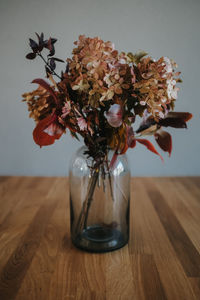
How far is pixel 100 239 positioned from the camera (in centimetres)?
81

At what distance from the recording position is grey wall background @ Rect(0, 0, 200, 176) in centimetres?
143

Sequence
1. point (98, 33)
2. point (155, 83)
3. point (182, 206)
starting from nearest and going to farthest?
point (155, 83) → point (182, 206) → point (98, 33)

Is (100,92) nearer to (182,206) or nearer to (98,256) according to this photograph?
(98,256)

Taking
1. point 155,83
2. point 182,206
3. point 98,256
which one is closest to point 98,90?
point 155,83

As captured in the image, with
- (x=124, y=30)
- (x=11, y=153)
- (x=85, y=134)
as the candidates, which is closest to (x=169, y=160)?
(x=124, y=30)

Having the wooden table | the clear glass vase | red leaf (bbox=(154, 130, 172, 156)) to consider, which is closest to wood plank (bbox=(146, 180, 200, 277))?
the wooden table

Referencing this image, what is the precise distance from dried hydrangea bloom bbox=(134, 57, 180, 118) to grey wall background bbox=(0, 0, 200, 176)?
890 millimetres

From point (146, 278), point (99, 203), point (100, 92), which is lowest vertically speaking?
point (146, 278)

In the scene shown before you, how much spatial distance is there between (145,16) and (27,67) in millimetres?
633

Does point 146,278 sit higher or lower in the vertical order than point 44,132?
lower

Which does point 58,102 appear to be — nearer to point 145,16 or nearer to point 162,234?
point 162,234

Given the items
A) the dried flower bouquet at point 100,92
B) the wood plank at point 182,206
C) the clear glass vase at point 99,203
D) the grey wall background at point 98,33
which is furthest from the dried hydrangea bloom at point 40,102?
the grey wall background at point 98,33

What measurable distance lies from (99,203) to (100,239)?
0.10 metres

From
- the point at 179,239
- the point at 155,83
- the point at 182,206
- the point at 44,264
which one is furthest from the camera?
the point at 182,206
